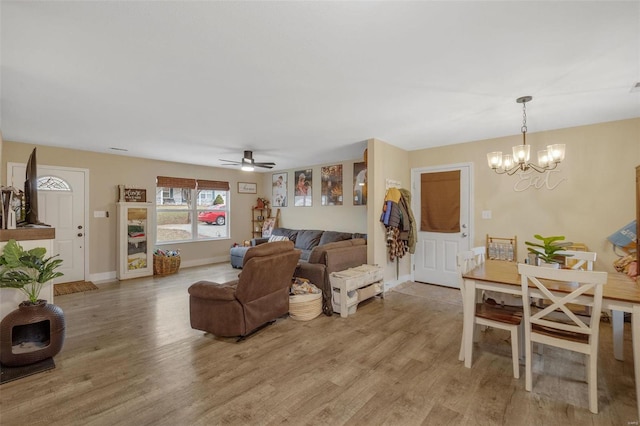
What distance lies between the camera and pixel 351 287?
11.8 ft

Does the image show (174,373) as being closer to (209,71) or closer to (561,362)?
(209,71)

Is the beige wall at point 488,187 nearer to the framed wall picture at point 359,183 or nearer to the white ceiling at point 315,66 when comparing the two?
the framed wall picture at point 359,183

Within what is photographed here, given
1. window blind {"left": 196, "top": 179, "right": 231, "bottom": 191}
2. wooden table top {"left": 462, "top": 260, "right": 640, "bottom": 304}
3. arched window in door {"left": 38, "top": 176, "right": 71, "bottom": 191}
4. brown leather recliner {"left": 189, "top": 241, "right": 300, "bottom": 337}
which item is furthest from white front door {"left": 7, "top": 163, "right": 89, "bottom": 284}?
wooden table top {"left": 462, "top": 260, "right": 640, "bottom": 304}

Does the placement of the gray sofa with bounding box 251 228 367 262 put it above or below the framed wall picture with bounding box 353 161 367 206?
below

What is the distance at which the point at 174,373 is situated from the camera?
2318 millimetres

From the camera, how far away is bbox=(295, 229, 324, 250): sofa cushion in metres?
6.17

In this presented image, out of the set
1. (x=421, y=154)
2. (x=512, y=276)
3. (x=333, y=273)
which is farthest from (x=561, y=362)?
(x=421, y=154)

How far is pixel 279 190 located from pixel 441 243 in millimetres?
4335

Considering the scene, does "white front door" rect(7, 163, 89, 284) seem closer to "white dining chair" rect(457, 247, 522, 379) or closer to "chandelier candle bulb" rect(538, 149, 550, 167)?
"white dining chair" rect(457, 247, 522, 379)

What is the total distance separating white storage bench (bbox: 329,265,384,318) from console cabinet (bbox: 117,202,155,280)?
4.15m

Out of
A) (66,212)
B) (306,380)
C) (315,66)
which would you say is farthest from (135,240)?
(315,66)

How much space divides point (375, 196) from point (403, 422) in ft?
9.78

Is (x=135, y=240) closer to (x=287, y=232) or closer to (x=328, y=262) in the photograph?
(x=287, y=232)

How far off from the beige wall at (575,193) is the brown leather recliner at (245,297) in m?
3.33
